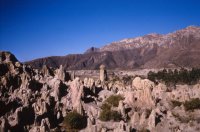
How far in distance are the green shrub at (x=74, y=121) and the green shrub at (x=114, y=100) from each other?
7.83m

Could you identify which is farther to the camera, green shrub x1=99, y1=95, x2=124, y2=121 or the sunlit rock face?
green shrub x1=99, y1=95, x2=124, y2=121

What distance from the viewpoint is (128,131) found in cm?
4300

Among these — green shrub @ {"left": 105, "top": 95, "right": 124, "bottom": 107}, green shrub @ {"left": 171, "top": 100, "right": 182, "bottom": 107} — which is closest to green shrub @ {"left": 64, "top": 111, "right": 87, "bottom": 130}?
green shrub @ {"left": 105, "top": 95, "right": 124, "bottom": 107}

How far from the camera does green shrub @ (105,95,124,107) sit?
5518cm

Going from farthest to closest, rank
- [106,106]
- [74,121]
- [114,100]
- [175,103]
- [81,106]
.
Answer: [114,100] → [175,103] → [106,106] → [81,106] → [74,121]

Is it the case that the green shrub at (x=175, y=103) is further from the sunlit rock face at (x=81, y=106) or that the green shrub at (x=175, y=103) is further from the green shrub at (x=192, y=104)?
the green shrub at (x=192, y=104)

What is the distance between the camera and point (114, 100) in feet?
187

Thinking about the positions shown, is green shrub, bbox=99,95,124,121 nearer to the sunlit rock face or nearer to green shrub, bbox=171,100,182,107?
the sunlit rock face

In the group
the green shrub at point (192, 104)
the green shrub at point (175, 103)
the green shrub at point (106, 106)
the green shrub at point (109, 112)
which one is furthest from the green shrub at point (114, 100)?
the green shrub at point (192, 104)

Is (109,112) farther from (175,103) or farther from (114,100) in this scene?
(175,103)

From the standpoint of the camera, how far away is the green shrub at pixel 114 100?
55.2 m

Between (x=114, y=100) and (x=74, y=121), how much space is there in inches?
499

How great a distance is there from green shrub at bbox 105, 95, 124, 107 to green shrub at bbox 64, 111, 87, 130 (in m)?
7.83

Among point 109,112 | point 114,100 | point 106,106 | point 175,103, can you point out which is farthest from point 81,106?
point 175,103
